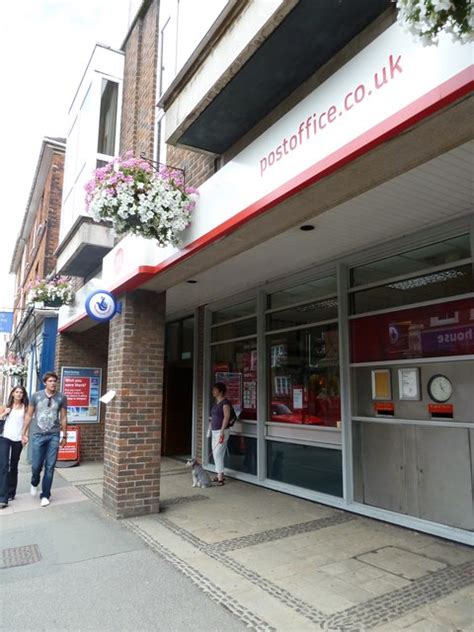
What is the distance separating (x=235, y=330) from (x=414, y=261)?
415 centimetres

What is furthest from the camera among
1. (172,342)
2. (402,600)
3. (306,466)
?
(172,342)

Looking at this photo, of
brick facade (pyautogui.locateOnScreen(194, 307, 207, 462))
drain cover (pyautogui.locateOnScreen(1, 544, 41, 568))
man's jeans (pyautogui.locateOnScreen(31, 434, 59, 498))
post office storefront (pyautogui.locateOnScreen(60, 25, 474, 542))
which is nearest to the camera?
post office storefront (pyautogui.locateOnScreen(60, 25, 474, 542))

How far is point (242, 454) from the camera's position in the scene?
870 cm

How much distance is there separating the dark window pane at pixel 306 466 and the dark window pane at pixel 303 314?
183cm

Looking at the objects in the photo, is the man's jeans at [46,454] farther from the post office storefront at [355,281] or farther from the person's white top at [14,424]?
the post office storefront at [355,281]

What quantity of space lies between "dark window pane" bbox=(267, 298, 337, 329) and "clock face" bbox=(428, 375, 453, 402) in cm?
176

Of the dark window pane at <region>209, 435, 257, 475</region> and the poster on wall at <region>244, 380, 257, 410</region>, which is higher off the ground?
the poster on wall at <region>244, 380, 257, 410</region>

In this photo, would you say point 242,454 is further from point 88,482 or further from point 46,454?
point 46,454

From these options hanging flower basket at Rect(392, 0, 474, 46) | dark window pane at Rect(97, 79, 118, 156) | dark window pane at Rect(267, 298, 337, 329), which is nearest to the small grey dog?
dark window pane at Rect(267, 298, 337, 329)

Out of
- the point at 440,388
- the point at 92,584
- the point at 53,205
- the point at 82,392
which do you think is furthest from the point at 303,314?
the point at 53,205

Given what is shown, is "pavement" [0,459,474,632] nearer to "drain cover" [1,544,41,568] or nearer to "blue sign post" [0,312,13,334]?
"drain cover" [1,544,41,568]

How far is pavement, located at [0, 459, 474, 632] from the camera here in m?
3.55

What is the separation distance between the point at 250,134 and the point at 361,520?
15.4ft

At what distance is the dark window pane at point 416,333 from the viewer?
5254 mm
